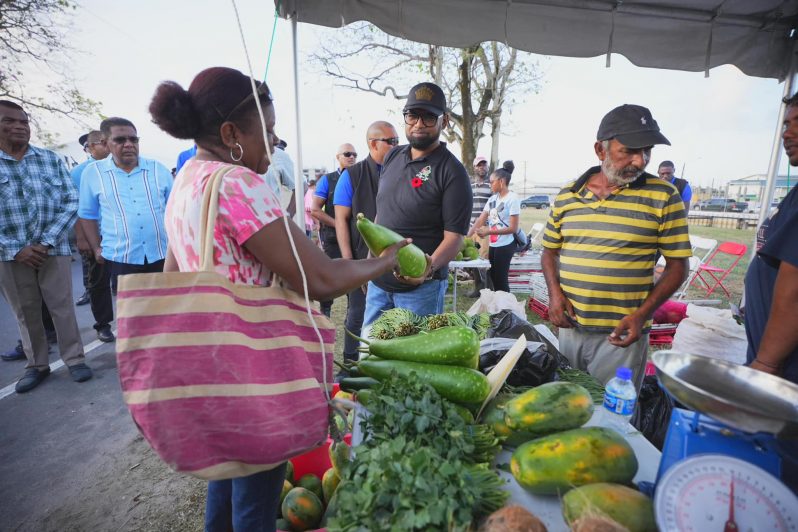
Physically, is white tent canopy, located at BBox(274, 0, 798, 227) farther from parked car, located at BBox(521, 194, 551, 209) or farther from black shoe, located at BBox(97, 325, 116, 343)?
parked car, located at BBox(521, 194, 551, 209)

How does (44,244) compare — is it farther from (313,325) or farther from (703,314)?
(703,314)

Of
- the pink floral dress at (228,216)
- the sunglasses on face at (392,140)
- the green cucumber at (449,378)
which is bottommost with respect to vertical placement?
the green cucumber at (449,378)

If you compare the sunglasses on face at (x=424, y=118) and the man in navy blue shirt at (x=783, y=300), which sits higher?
the sunglasses on face at (x=424, y=118)

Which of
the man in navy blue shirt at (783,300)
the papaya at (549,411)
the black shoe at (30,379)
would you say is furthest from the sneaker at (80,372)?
the man in navy blue shirt at (783,300)

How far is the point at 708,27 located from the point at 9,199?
23.3 ft

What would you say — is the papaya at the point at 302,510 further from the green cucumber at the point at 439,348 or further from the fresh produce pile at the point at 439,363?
the green cucumber at the point at 439,348

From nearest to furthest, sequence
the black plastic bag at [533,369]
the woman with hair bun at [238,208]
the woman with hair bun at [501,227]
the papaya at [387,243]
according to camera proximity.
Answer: the woman with hair bun at [238,208]
the black plastic bag at [533,369]
the papaya at [387,243]
the woman with hair bun at [501,227]

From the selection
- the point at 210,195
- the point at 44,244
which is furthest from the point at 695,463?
the point at 44,244

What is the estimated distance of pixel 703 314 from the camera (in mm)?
3967

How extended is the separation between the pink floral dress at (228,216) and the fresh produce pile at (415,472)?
66cm

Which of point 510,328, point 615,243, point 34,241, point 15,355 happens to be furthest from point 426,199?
point 15,355

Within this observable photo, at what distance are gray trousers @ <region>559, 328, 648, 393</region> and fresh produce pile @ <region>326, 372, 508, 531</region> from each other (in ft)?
5.11

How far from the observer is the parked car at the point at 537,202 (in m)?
38.3

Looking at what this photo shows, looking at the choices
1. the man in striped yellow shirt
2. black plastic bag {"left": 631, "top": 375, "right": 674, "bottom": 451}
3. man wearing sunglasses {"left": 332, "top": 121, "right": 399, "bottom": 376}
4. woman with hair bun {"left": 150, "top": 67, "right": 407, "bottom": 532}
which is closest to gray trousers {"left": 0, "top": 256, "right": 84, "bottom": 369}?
man wearing sunglasses {"left": 332, "top": 121, "right": 399, "bottom": 376}
